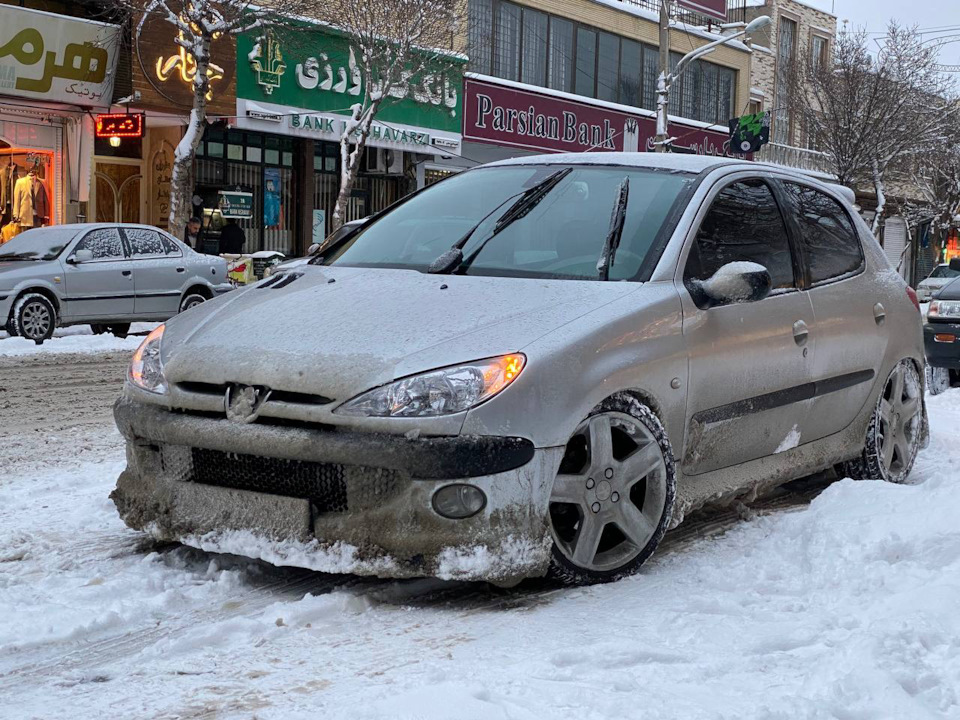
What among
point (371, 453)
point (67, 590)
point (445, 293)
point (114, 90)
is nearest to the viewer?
point (371, 453)

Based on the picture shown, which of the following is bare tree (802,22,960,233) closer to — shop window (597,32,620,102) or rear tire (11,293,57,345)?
shop window (597,32,620,102)

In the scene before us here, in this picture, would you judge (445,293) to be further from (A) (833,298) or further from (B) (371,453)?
(A) (833,298)

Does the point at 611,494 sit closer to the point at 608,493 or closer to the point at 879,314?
the point at 608,493

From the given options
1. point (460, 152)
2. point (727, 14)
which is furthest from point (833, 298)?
point (727, 14)

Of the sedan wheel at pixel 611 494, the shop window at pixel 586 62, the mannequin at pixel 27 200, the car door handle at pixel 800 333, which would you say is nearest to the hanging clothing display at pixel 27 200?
the mannequin at pixel 27 200

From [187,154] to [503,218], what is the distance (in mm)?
16514

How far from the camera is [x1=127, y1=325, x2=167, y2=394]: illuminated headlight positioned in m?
4.19

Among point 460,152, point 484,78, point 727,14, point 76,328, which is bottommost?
point 76,328

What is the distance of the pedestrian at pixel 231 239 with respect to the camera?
23656 mm

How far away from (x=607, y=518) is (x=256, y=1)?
69.1 ft

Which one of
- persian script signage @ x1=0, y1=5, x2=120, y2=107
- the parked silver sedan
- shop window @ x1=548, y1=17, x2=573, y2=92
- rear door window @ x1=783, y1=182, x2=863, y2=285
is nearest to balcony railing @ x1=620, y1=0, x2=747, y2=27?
shop window @ x1=548, y1=17, x2=573, y2=92

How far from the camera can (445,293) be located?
4.27 m

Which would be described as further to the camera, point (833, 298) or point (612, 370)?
point (833, 298)

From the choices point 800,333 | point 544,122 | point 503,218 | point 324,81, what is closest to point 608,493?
point 503,218
